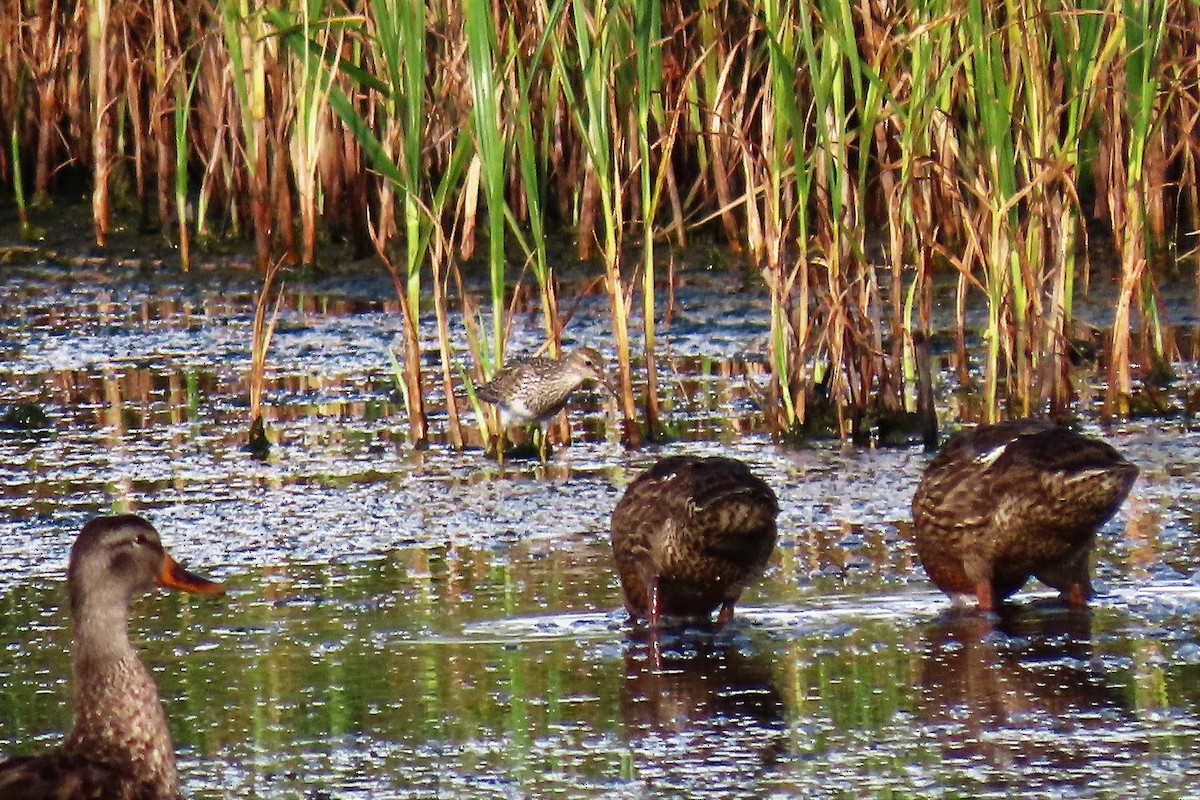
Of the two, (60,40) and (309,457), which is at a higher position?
(60,40)

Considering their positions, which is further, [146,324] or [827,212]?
[146,324]

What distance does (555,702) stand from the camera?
16.7 feet

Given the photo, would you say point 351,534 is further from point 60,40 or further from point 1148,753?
point 60,40

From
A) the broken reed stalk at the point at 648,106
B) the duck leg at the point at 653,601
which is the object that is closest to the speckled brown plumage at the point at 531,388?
the broken reed stalk at the point at 648,106

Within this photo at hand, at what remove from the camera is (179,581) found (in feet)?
15.5

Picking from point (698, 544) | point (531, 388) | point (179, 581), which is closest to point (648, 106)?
point (531, 388)

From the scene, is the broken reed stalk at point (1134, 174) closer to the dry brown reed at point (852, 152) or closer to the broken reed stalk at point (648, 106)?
the dry brown reed at point (852, 152)

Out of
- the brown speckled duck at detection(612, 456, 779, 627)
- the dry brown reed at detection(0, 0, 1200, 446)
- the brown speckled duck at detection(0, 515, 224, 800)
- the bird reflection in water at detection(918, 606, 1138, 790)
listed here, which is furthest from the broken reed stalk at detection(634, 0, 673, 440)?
the brown speckled duck at detection(0, 515, 224, 800)

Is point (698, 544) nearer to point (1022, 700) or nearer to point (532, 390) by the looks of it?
point (1022, 700)

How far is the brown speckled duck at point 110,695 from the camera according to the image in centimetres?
395

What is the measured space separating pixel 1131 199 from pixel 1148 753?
12.5 ft

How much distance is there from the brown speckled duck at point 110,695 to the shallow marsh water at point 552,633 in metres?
0.29

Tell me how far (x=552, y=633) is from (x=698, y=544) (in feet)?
1.59

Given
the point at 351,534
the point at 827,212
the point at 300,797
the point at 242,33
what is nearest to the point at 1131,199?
the point at 827,212
